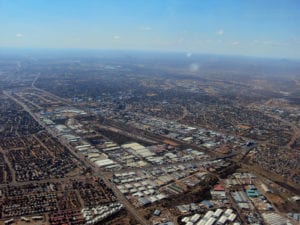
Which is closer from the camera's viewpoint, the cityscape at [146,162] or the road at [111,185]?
the road at [111,185]

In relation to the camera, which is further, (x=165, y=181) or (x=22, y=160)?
(x=22, y=160)

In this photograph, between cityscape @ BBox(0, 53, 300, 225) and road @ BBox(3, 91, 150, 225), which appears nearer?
road @ BBox(3, 91, 150, 225)

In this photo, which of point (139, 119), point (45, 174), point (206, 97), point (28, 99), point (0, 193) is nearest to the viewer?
point (0, 193)

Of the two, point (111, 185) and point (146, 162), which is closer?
point (111, 185)

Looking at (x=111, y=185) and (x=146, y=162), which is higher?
(x=146, y=162)

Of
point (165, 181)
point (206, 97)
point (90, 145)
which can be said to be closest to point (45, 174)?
point (90, 145)

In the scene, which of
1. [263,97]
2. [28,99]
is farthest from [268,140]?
[28,99]

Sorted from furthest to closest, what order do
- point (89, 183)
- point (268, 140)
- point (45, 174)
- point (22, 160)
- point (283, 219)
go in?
point (268, 140), point (22, 160), point (45, 174), point (89, 183), point (283, 219)

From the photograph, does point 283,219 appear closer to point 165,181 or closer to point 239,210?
point 239,210

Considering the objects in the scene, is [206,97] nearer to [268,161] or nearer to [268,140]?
[268,140]
